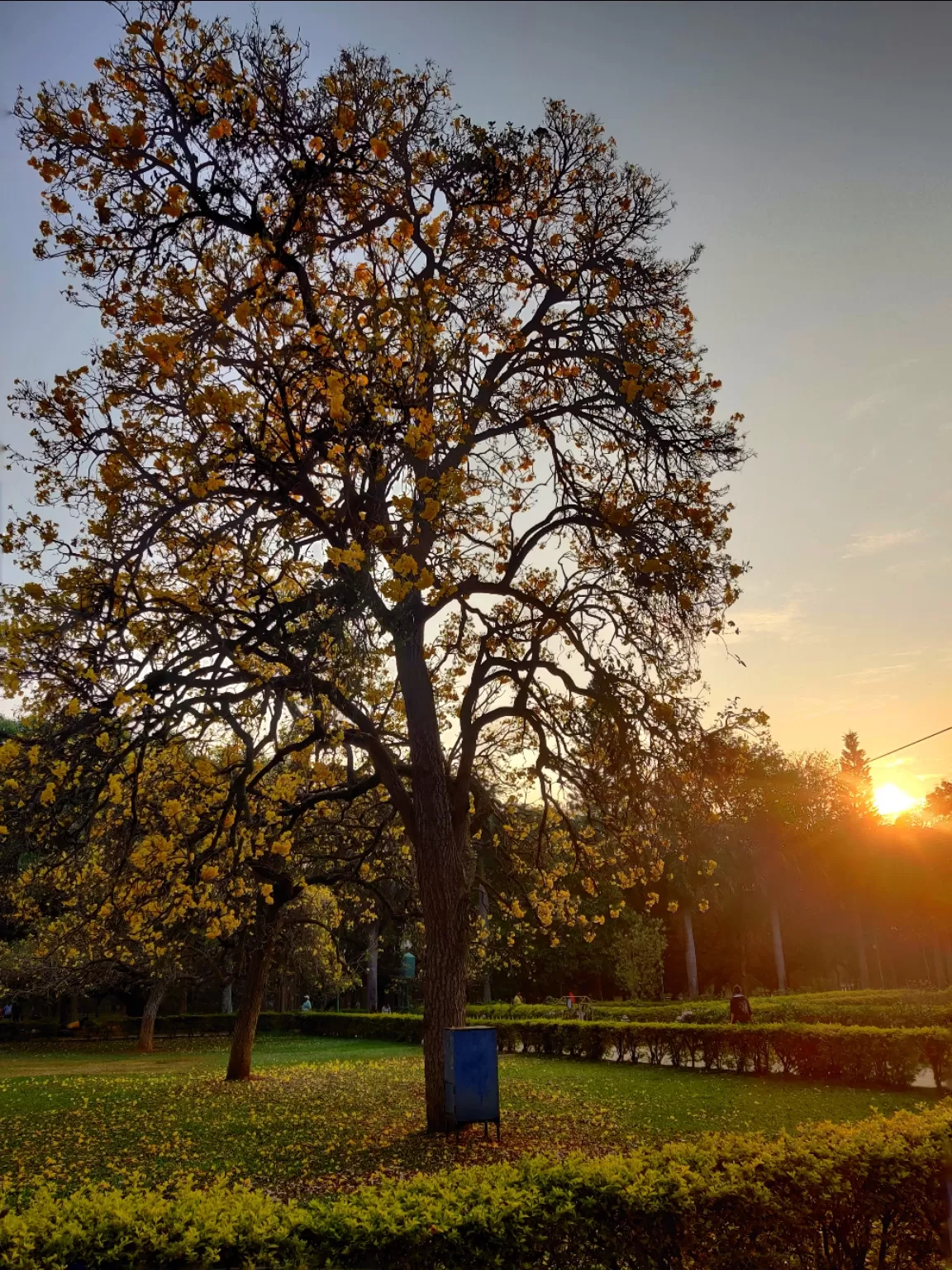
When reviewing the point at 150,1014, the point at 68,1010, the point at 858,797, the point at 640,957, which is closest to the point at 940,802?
the point at 858,797

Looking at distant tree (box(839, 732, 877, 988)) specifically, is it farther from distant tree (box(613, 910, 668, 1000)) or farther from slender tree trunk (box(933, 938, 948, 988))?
distant tree (box(613, 910, 668, 1000))

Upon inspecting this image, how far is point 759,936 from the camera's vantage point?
1826 inches

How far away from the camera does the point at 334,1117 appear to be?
38.5 feet

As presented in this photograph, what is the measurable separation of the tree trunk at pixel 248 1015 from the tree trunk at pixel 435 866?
7.12m

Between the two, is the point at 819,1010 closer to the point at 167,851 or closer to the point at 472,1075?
the point at 472,1075

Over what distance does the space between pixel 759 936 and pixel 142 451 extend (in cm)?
4638

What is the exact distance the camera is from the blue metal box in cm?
910

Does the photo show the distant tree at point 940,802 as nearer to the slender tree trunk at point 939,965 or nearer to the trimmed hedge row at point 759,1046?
the slender tree trunk at point 939,965

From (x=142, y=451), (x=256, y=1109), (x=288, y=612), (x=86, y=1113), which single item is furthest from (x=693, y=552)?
(x=86, y=1113)

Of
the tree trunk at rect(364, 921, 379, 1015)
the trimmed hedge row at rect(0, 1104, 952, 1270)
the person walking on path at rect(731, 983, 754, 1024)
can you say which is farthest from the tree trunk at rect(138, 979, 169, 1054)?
the trimmed hedge row at rect(0, 1104, 952, 1270)

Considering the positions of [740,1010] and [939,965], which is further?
[939,965]

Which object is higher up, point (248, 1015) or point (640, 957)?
point (248, 1015)

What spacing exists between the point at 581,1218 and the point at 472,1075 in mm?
4847

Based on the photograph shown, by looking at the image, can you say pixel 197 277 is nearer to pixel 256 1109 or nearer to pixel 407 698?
pixel 407 698
